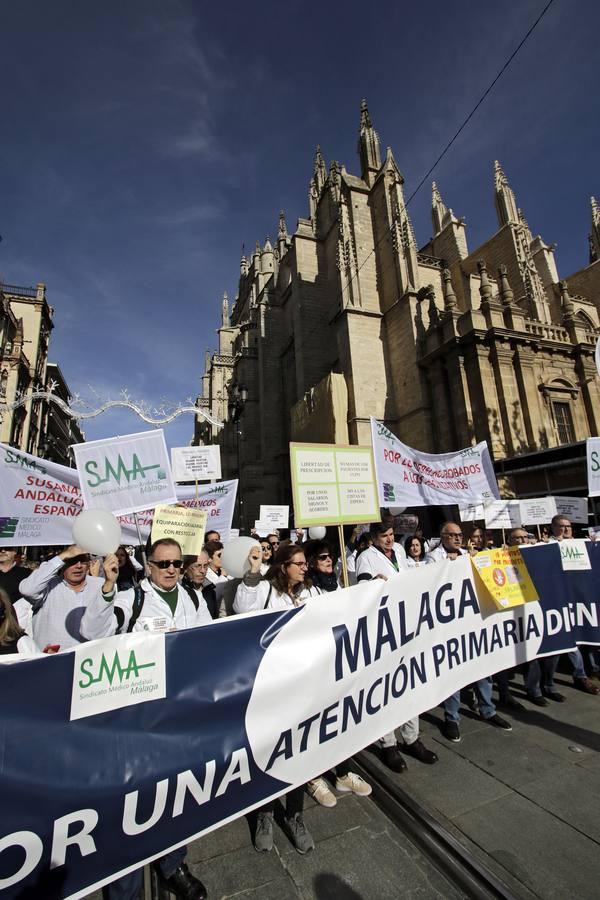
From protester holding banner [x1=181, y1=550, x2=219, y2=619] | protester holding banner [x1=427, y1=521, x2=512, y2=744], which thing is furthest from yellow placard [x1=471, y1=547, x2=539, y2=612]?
protester holding banner [x1=181, y1=550, x2=219, y2=619]

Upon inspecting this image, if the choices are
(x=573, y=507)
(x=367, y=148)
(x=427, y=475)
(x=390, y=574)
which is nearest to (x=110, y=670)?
(x=390, y=574)

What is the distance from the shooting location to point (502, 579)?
13.5 feet

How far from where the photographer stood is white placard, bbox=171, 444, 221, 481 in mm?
8172

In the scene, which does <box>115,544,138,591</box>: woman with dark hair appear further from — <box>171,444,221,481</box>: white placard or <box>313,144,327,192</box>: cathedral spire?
<box>313,144,327,192</box>: cathedral spire

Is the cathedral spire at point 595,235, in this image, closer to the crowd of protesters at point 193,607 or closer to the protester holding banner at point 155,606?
the crowd of protesters at point 193,607

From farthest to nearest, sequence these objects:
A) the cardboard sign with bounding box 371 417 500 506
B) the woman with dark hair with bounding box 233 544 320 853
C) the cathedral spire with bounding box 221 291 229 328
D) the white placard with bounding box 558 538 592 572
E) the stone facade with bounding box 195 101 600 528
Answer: the cathedral spire with bounding box 221 291 229 328 → the stone facade with bounding box 195 101 600 528 → the cardboard sign with bounding box 371 417 500 506 → the white placard with bounding box 558 538 592 572 → the woman with dark hair with bounding box 233 544 320 853

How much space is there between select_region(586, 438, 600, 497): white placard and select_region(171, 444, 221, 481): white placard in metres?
6.48

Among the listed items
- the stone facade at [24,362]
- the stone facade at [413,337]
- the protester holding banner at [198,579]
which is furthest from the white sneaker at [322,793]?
the stone facade at [24,362]

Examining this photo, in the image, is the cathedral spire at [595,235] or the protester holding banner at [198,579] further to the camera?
the cathedral spire at [595,235]

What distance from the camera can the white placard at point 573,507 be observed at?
27.1 feet

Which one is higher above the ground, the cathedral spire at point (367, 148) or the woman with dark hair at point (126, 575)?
the cathedral spire at point (367, 148)

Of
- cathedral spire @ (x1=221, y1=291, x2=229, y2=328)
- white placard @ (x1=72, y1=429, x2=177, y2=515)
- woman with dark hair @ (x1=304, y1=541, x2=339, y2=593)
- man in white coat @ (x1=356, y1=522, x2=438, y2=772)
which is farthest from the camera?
cathedral spire @ (x1=221, y1=291, x2=229, y2=328)

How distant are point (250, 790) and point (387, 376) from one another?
18.0 meters

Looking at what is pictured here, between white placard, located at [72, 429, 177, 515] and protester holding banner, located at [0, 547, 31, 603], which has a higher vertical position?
white placard, located at [72, 429, 177, 515]
